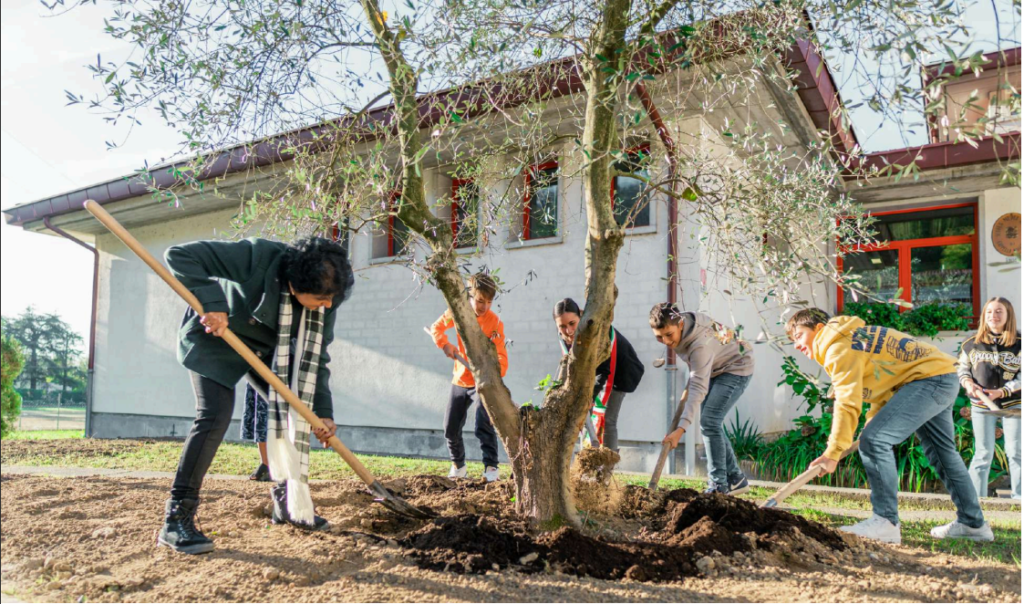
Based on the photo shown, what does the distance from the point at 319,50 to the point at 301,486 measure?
2.34 metres

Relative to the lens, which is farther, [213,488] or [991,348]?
[991,348]

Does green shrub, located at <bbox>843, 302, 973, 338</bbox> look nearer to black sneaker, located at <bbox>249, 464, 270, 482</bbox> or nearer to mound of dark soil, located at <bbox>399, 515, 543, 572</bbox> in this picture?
mound of dark soil, located at <bbox>399, 515, 543, 572</bbox>

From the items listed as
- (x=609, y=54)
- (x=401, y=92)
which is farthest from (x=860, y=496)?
(x=401, y=92)

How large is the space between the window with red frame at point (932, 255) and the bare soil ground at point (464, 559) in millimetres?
5963

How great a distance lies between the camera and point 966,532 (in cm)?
396

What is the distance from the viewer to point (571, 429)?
3799mm

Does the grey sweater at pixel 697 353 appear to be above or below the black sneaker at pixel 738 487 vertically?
above

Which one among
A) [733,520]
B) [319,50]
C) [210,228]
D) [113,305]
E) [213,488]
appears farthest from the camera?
[113,305]

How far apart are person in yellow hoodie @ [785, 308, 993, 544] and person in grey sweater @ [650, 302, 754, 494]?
3.40 feet

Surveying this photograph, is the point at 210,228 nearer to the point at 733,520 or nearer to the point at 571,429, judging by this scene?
the point at 571,429

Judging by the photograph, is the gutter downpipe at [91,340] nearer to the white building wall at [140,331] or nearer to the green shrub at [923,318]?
the white building wall at [140,331]

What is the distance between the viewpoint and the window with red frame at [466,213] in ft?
14.6

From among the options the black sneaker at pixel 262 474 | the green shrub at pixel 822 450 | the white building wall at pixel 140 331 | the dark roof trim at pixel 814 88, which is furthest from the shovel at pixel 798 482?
the white building wall at pixel 140 331

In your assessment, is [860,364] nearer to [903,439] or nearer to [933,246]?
[903,439]
